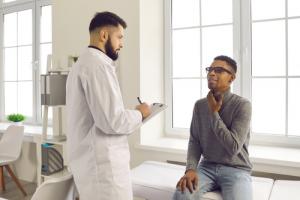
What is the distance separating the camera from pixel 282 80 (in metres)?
2.55

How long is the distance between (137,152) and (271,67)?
53.5 inches

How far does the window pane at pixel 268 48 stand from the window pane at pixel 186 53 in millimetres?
510

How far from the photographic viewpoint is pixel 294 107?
2543mm

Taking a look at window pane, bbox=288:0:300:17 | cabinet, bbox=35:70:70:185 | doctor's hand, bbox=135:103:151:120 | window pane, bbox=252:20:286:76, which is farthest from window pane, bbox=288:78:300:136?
cabinet, bbox=35:70:70:185

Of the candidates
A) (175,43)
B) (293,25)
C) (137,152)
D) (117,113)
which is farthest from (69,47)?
(293,25)

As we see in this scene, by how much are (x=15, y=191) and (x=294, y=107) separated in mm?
2949

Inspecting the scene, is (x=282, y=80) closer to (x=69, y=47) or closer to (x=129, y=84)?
(x=129, y=84)

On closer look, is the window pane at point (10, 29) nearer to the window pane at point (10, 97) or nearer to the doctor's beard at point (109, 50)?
the window pane at point (10, 97)

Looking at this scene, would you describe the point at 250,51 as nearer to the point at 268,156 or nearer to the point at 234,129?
the point at 268,156

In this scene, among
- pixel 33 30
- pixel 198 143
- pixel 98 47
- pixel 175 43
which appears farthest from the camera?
pixel 33 30

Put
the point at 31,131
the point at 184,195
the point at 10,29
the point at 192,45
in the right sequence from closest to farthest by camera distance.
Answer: the point at 184,195, the point at 192,45, the point at 31,131, the point at 10,29

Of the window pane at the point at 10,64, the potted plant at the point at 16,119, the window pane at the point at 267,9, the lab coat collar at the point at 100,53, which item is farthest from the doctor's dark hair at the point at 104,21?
the window pane at the point at 10,64

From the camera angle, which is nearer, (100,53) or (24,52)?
(100,53)

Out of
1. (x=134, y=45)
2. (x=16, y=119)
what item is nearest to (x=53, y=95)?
(x=134, y=45)
